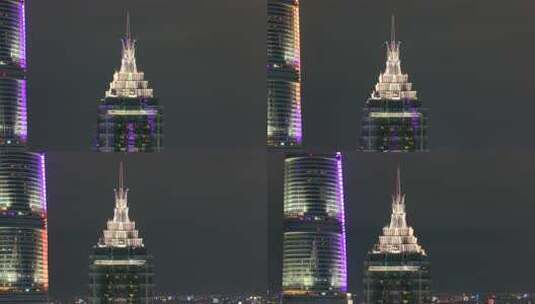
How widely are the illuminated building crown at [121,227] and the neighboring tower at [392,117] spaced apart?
6.83 feet

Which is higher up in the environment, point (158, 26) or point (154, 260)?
point (158, 26)

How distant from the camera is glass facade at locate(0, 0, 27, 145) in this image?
14484mm

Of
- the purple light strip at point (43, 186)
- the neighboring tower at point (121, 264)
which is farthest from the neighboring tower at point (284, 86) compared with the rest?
the purple light strip at point (43, 186)

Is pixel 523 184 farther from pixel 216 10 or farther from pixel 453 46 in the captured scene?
pixel 216 10

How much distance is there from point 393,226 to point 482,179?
34.2 inches

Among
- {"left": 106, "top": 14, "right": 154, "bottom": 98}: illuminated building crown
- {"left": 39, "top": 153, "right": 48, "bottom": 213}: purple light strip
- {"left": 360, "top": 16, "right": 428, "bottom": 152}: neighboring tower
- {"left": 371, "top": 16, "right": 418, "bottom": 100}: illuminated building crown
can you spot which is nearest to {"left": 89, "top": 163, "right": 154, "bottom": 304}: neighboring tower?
{"left": 39, "top": 153, "right": 48, "bottom": 213}: purple light strip

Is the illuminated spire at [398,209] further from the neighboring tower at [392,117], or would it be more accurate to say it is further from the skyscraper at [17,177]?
the skyscraper at [17,177]

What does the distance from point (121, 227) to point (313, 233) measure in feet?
5.41

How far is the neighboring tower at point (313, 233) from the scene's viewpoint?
14500mm

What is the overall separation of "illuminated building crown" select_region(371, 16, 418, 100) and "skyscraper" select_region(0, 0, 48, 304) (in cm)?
296

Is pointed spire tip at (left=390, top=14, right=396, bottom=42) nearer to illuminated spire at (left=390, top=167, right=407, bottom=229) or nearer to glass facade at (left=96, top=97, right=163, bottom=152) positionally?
illuminated spire at (left=390, top=167, right=407, bottom=229)

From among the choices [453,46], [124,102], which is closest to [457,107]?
[453,46]

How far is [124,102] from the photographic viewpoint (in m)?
14.5

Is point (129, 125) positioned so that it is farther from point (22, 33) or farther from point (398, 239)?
point (398, 239)
